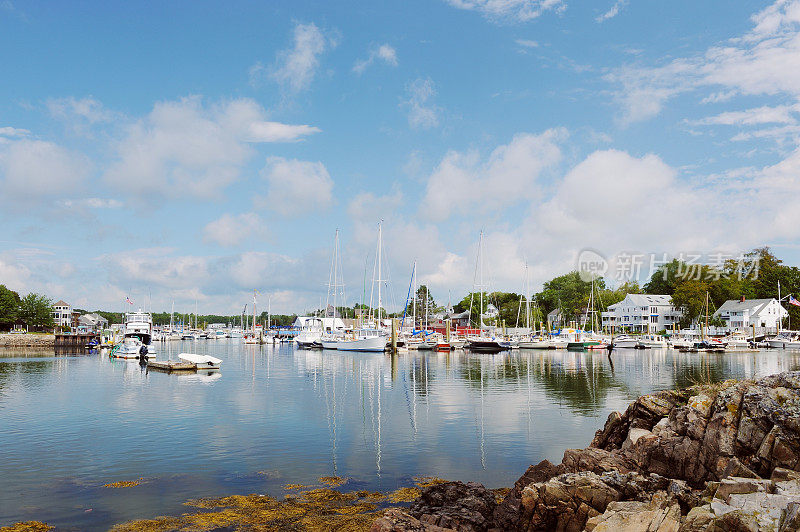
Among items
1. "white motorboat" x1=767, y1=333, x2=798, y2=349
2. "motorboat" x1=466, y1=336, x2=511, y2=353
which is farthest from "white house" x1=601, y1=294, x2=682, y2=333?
"motorboat" x1=466, y1=336, x2=511, y2=353

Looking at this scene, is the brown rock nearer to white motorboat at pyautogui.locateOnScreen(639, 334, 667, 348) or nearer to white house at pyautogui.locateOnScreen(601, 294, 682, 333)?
white motorboat at pyautogui.locateOnScreen(639, 334, 667, 348)

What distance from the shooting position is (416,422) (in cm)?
2819

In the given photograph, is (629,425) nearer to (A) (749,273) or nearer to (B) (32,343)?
(B) (32,343)

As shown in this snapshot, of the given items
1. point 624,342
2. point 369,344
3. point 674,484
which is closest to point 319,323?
point 369,344

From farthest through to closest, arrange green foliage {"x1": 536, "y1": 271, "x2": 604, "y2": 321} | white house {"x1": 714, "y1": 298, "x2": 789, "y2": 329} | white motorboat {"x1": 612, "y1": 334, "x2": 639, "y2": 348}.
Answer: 1. green foliage {"x1": 536, "y1": 271, "x2": 604, "y2": 321}
2. white house {"x1": 714, "y1": 298, "x2": 789, "y2": 329}
3. white motorboat {"x1": 612, "y1": 334, "x2": 639, "y2": 348}

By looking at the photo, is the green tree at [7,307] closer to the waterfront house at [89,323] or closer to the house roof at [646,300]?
the waterfront house at [89,323]

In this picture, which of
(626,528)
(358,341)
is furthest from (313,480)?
(358,341)

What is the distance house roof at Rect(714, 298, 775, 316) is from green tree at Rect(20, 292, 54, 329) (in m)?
163

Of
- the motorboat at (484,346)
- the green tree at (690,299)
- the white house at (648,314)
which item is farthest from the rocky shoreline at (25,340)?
the green tree at (690,299)

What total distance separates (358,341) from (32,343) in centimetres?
7063

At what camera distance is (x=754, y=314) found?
128 metres

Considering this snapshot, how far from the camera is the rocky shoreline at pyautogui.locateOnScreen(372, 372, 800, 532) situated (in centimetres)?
962

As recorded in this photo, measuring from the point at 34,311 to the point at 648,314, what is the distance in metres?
157

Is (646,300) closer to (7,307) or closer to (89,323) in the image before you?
(7,307)
